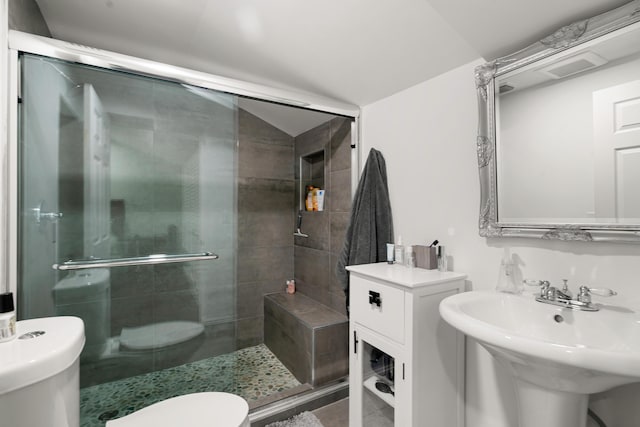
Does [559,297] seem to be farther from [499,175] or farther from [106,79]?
[106,79]

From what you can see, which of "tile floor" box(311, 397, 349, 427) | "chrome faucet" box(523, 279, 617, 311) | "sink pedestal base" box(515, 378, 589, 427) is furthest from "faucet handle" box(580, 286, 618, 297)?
"tile floor" box(311, 397, 349, 427)

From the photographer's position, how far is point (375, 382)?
1438 millimetres

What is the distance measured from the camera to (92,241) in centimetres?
135

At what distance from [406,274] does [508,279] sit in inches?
15.5

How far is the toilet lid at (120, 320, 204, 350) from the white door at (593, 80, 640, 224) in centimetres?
183

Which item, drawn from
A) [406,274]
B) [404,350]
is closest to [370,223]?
[406,274]

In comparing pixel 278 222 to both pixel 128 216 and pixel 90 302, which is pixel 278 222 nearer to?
pixel 128 216

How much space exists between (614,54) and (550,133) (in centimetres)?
28

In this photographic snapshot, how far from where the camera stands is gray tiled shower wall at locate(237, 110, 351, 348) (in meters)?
2.33

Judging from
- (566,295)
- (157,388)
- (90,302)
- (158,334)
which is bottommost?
A: (157,388)

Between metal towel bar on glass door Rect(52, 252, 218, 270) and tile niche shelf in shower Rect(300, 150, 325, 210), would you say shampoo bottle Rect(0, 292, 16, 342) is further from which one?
tile niche shelf in shower Rect(300, 150, 325, 210)

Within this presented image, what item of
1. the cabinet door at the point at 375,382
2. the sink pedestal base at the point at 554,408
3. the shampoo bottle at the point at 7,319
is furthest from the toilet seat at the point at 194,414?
the sink pedestal base at the point at 554,408

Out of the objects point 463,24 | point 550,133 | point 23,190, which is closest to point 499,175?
point 550,133

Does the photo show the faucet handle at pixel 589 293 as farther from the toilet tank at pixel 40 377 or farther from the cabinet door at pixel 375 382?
the toilet tank at pixel 40 377
